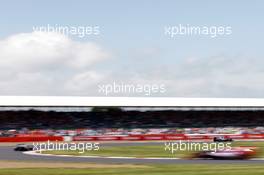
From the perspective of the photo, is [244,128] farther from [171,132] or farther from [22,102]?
[22,102]

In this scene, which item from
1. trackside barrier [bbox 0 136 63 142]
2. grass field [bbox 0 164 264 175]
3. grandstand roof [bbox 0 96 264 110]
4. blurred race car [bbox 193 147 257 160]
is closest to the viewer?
grass field [bbox 0 164 264 175]

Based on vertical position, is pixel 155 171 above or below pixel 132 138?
below

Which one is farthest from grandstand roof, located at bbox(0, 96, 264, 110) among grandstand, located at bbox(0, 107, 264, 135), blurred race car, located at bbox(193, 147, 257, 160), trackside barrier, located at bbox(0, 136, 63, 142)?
blurred race car, located at bbox(193, 147, 257, 160)

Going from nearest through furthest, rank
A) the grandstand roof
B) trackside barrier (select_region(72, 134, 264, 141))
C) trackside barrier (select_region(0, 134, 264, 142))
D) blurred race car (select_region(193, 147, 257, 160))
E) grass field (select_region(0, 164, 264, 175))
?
grass field (select_region(0, 164, 264, 175)) → blurred race car (select_region(193, 147, 257, 160)) → trackside barrier (select_region(0, 134, 264, 142)) → trackside barrier (select_region(72, 134, 264, 141)) → the grandstand roof

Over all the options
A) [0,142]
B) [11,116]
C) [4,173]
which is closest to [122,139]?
[0,142]

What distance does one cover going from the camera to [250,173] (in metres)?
23.3

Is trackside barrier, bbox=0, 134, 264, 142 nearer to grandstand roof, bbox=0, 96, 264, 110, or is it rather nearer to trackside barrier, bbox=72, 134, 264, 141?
trackside barrier, bbox=72, 134, 264, 141

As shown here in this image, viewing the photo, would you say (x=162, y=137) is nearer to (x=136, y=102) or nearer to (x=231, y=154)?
(x=136, y=102)

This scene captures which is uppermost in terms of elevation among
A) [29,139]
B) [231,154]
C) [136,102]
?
[136,102]

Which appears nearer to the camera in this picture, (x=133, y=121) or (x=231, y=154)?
(x=231, y=154)

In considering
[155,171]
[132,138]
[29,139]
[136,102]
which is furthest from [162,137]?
[155,171]

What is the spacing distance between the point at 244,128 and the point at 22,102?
29383 mm

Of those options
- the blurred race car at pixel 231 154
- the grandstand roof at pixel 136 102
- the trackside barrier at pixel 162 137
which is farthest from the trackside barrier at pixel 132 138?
the blurred race car at pixel 231 154

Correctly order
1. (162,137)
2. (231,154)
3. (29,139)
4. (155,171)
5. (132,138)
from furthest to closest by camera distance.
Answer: (162,137), (132,138), (29,139), (231,154), (155,171)
